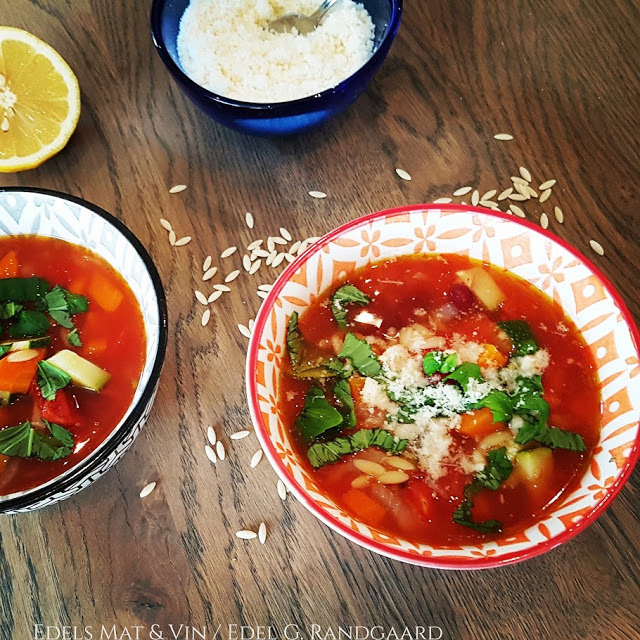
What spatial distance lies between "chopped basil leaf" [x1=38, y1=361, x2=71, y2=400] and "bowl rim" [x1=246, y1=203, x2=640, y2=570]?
0.53 m

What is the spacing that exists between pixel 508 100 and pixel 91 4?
153cm

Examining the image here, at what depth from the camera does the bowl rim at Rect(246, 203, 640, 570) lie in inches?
56.2

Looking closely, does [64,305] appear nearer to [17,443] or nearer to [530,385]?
[17,443]

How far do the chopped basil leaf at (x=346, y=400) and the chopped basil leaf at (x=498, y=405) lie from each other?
317 mm

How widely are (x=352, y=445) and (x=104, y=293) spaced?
0.80 metres

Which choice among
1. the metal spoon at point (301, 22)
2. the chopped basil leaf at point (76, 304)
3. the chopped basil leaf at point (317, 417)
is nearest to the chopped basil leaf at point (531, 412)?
the chopped basil leaf at point (317, 417)

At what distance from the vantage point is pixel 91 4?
242 cm

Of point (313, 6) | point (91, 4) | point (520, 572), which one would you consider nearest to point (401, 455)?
point (520, 572)

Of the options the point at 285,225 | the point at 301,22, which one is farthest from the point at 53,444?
the point at 301,22

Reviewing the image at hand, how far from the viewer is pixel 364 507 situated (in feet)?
5.24

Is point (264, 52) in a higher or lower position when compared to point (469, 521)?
higher

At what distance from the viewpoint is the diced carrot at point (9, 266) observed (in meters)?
1.88

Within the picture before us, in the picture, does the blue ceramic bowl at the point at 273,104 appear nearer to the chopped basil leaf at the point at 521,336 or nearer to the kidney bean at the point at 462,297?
the kidney bean at the point at 462,297

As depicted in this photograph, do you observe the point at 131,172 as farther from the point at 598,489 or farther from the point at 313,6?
the point at 598,489
